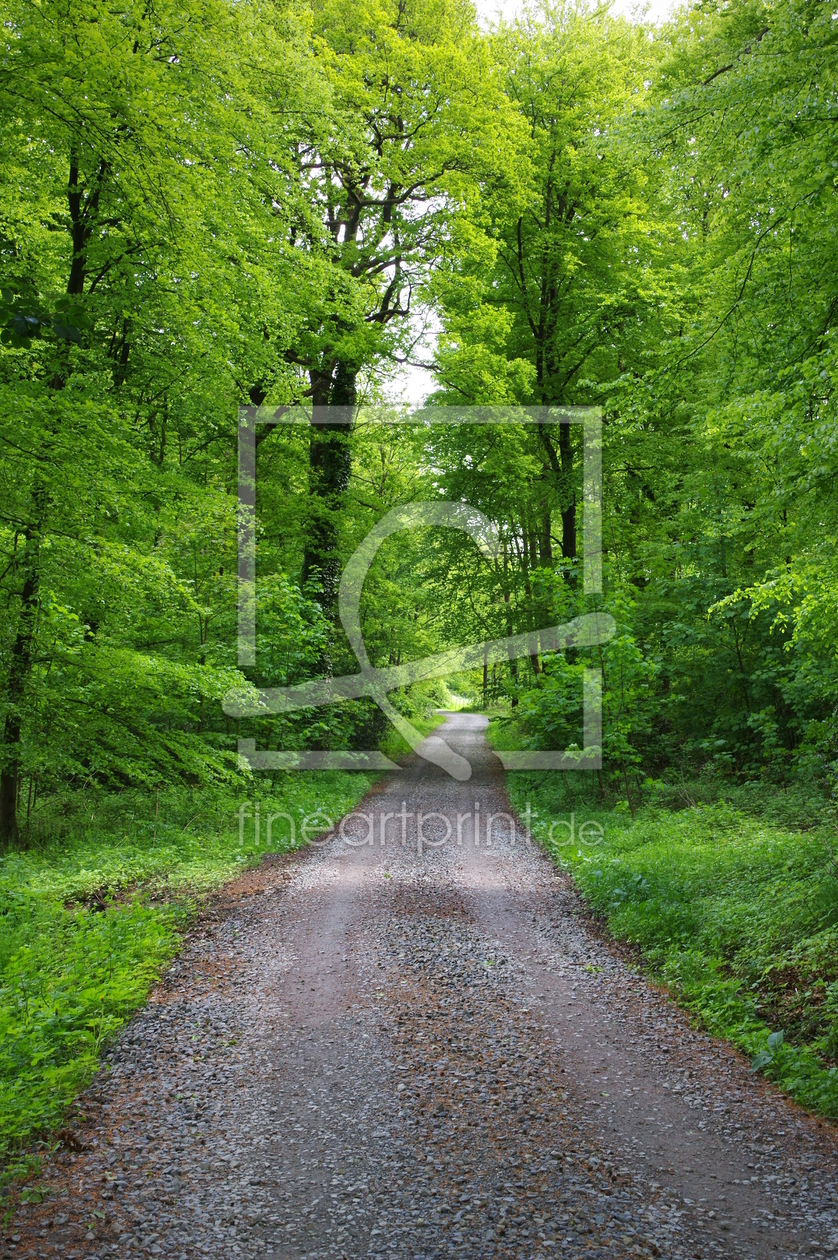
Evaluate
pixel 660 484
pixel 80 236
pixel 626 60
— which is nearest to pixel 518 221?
pixel 626 60

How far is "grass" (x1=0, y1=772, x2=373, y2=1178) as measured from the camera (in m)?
4.39

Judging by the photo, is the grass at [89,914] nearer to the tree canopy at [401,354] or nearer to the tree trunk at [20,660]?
the tree canopy at [401,354]

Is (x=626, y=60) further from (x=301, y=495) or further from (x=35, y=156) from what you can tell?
(x=35, y=156)

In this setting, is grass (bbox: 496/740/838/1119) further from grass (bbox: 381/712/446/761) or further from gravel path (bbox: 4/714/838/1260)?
grass (bbox: 381/712/446/761)

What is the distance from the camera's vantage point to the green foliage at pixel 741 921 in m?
4.96

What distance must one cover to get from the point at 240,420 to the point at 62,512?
6792 mm

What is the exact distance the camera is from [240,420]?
1401 cm

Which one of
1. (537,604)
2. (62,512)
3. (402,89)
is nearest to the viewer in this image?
(62,512)

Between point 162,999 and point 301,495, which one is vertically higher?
point 301,495

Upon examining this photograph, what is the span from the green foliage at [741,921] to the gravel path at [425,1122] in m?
0.28

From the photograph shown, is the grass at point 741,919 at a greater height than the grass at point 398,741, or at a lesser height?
greater

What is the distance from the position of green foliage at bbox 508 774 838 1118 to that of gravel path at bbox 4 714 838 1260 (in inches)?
10.8

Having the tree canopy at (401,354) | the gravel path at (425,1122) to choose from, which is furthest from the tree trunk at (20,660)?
the gravel path at (425,1122)

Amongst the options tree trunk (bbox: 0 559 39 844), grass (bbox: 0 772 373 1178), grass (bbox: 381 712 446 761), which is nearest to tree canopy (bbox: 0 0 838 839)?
tree trunk (bbox: 0 559 39 844)
